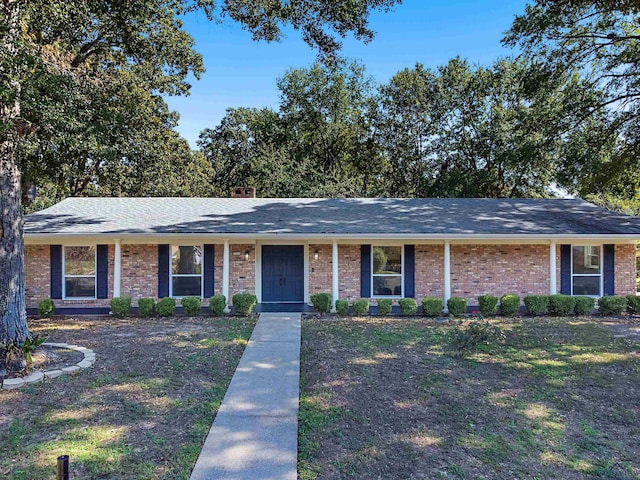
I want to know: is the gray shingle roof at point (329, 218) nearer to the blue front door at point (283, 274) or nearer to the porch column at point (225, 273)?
the porch column at point (225, 273)

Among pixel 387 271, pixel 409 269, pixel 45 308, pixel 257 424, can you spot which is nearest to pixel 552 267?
pixel 409 269

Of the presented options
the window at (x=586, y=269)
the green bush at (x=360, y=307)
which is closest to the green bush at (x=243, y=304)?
the green bush at (x=360, y=307)

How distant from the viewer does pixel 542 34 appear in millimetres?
12562

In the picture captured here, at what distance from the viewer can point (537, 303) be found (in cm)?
1147

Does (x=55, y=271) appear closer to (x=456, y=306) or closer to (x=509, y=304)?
(x=456, y=306)

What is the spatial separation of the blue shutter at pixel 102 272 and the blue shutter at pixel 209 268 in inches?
113

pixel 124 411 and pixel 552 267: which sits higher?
pixel 552 267

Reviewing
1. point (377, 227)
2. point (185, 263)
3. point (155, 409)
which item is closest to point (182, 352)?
point (155, 409)

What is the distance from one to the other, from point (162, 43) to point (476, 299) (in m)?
11.7

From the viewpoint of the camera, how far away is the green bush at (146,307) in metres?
11.1

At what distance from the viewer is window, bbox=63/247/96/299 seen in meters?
12.2

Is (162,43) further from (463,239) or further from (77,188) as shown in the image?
(77,188)

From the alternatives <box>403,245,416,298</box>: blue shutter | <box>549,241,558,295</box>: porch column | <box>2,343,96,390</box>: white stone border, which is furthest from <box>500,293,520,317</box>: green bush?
<box>2,343,96,390</box>: white stone border

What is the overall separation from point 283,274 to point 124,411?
804 centimetres
